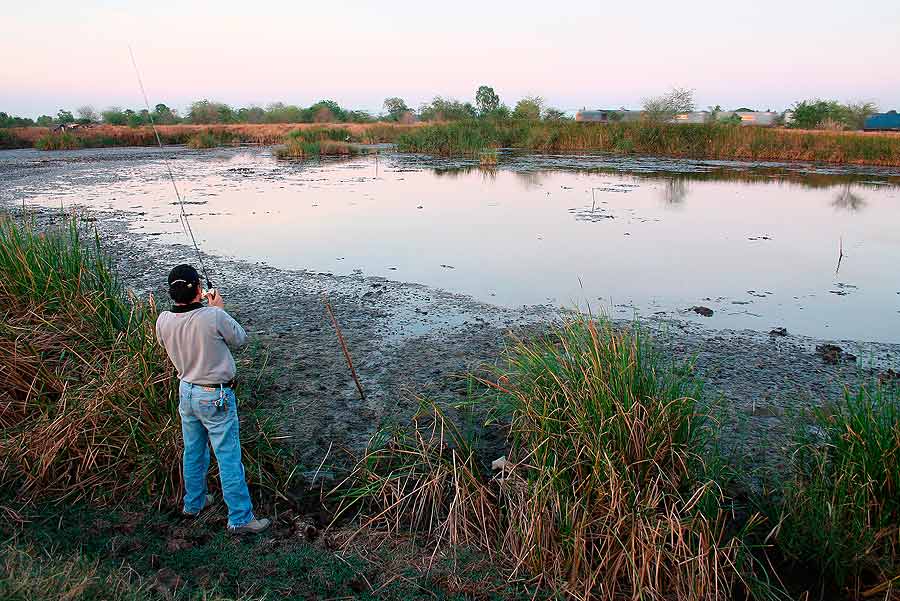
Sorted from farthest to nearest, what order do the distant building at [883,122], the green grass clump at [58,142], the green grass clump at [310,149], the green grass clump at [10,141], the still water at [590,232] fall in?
1. the distant building at [883,122]
2. the green grass clump at [10,141]
3. the green grass clump at [58,142]
4. the green grass clump at [310,149]
5. the still water at [590,232]

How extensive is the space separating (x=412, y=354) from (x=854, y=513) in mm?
3703

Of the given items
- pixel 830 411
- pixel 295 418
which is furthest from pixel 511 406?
pixel 830 411

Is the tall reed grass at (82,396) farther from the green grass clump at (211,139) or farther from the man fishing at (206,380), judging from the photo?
the green grass clump at (211,139)

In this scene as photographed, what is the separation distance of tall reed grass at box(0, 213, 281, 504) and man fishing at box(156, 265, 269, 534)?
0.35 m

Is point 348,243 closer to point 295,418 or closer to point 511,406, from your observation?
point 295,418

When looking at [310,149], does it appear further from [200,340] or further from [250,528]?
[250,528]

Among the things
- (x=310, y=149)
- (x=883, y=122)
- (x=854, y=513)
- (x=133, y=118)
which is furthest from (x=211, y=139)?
(x=883, y=122)

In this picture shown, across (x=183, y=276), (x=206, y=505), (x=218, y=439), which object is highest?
(x=183, y=276)

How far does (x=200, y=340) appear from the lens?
3371mm

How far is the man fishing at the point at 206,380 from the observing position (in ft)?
11.1

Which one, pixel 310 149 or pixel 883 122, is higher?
pixel 310 149

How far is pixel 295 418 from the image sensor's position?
467 cm

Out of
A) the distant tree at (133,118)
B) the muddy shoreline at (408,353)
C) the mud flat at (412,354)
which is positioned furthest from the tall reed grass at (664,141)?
the distant tree at (133,118)

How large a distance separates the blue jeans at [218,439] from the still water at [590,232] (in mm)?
4700
